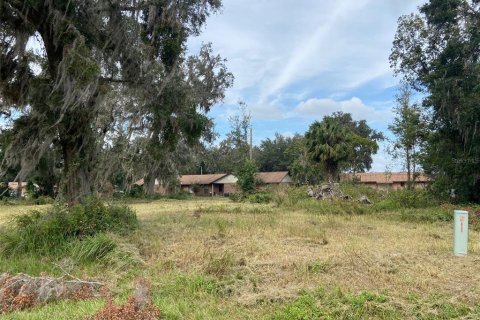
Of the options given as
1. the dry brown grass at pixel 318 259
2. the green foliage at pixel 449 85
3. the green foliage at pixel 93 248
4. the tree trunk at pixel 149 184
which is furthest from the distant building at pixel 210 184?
the green foliage at pixel 93 248

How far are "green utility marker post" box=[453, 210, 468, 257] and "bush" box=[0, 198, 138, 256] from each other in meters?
6.65

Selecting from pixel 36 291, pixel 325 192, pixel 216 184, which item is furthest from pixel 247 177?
pixel 36 291

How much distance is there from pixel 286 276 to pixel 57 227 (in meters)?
5.27

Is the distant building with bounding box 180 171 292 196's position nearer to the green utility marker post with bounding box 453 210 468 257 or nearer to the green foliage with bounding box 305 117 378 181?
the green foliage with bounding box 305 117 378 181

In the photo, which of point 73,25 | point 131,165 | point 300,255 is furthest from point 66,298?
point 131,165

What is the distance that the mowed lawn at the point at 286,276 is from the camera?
4.76m

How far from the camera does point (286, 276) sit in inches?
234

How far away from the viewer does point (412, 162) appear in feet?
101

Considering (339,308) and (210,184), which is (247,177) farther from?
(339,308)

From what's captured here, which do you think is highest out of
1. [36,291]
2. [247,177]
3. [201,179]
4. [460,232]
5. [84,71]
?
[84,71]

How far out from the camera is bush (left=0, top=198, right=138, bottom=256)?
8.57 m

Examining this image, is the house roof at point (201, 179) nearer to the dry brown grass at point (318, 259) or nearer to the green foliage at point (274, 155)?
the green foliage at point (274, 155)

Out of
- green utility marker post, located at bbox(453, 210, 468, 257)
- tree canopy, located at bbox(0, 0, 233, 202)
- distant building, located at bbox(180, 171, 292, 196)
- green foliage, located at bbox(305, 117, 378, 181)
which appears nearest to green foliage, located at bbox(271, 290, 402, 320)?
green utility marker post, located at bbox(453, 210, 468, 257)

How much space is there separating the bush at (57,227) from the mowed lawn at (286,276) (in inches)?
19.0
